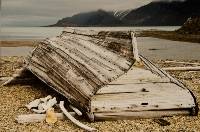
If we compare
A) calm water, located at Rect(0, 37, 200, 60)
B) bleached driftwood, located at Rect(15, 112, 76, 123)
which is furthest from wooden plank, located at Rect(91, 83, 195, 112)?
calm water, located at Rect(0, 37, 200, 60)

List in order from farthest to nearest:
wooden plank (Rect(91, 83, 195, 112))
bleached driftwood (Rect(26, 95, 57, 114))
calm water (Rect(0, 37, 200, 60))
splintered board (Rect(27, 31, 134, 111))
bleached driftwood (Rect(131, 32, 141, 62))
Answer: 1. calm water (Rect(0, 37, 200, 60))
2. bleached driftwood (Rect(26, 95, 57, 114))
3. bleached driftwood (Rect(131, 32, 141, 62))
4. splintered board (Rect(27, 31, 134, 111))
5. wooden plank (Rect(91, 83, 195, 112))

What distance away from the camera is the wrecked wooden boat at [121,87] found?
9.06m

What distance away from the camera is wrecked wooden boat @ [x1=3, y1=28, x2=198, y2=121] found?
9.06 m

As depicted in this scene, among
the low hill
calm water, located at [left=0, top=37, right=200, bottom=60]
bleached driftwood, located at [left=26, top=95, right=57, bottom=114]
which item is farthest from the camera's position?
the low hill

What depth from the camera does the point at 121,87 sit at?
9.17 metres

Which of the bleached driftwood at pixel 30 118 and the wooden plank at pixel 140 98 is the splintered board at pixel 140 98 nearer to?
the wooden plank at pixel 140 98

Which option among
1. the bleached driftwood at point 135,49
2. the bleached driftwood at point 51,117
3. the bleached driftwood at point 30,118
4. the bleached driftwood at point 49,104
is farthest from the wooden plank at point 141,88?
the bleached driftwood at point 49,104

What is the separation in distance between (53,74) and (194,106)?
3958 millimetres

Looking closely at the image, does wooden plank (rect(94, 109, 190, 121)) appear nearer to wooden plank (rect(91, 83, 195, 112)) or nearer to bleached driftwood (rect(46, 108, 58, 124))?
wooden plank (rect(91, 83, 195, 112))

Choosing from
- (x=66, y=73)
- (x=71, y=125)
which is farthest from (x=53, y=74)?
(x=71, y=125)

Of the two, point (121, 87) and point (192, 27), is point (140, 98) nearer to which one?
point (121, 87)

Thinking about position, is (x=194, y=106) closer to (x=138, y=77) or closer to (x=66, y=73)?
(x=138, y=77)

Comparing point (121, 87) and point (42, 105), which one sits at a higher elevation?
point (121, 87)

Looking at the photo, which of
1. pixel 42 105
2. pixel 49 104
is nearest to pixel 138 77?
pixel 49 104
